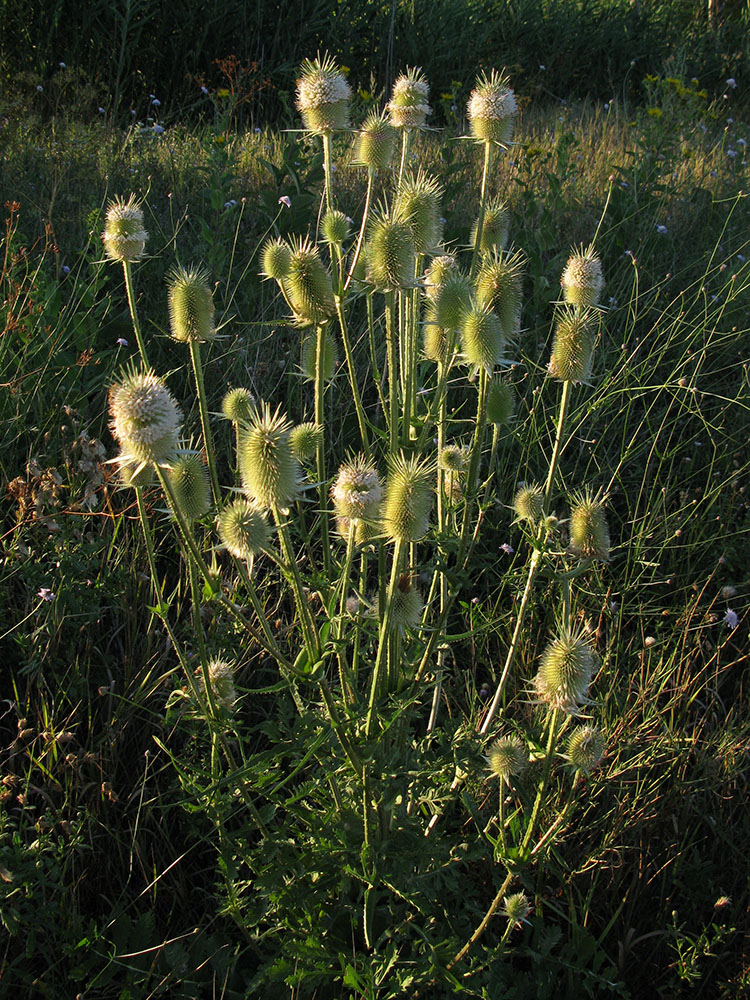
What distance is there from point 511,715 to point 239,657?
3.04ft

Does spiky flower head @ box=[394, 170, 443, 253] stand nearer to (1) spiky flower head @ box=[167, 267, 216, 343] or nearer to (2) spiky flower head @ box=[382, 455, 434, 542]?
Result: (1) spiky flower head @ box=[167, 267, 216, 343]

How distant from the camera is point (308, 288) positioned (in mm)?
1869

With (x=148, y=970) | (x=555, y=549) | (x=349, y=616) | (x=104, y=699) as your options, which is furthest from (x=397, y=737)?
(x=104, y=699)

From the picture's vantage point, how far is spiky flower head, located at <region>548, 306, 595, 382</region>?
6.77 feet

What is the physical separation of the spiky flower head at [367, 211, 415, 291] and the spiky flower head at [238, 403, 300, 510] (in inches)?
18.9

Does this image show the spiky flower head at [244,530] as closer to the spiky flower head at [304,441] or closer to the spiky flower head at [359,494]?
the spiky flower head at [359,494]

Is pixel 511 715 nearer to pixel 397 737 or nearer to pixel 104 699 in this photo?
pixel 397 737

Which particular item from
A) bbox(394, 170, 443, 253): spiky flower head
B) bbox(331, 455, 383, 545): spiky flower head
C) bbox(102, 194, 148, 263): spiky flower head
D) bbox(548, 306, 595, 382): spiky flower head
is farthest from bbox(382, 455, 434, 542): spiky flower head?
bbox(102, 194, 148, 263): spiky flower head

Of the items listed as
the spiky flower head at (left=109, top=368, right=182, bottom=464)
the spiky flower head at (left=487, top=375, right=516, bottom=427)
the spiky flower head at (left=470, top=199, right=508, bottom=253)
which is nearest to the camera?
the spiky flower head at (left=109, top=368, right=182, bottom=464)

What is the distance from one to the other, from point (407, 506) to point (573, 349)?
0.65 metres

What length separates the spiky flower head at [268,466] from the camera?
66.5 inches

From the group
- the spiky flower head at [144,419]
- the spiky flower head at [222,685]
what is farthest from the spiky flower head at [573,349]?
the spiky flower head at [222,685]

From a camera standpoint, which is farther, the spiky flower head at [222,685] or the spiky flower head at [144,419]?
the spiky flower head at [222,685]

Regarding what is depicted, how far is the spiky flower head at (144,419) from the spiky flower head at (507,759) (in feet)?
3.46
